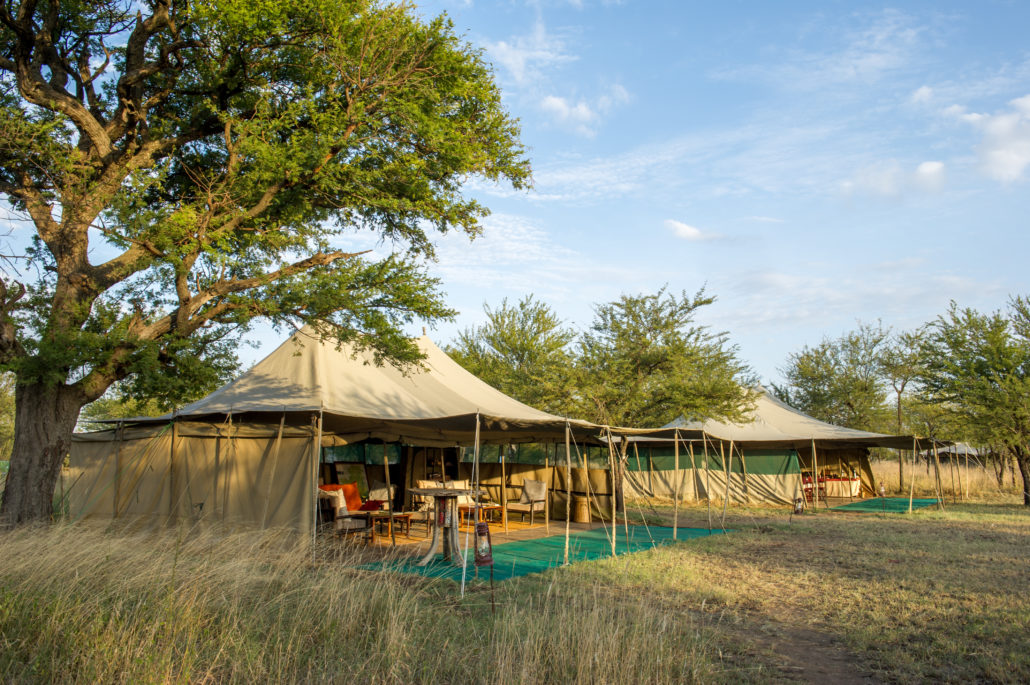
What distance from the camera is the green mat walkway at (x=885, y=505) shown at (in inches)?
686

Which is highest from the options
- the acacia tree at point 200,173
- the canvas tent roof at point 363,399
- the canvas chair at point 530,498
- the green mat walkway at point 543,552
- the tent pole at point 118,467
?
the acacia tree at point 200,173

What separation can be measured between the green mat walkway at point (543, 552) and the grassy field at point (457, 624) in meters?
0.68

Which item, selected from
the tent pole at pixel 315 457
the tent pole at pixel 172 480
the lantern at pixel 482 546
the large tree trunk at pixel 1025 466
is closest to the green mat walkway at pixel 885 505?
the large tree trunk at pixel 1025 466

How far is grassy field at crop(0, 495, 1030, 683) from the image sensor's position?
11.4 feet

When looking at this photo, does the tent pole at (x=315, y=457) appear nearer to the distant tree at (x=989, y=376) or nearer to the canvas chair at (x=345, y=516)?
the canvas chair at (x=345, y=516)

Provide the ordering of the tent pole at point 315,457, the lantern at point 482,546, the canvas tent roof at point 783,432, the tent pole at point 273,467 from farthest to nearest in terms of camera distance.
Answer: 1. the canvas tent roof at point 783,432
2. the tent pole at point 273,467
3. the tent pole at point 315,457
4. the lantern at point 482,546

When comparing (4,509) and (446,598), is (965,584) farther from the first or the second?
(4,509)

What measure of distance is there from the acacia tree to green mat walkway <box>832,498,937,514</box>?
14.1 metres

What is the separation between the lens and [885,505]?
19.1 metres

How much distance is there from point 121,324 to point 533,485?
7.62 meters

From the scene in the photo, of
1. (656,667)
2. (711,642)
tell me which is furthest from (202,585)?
(711,642)

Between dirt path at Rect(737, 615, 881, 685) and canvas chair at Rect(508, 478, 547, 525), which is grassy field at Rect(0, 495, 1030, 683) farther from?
canvas chair at Rect(508, 478, 547, 525)

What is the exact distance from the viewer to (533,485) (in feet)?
41.5

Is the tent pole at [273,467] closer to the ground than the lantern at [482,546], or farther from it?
farther from it
